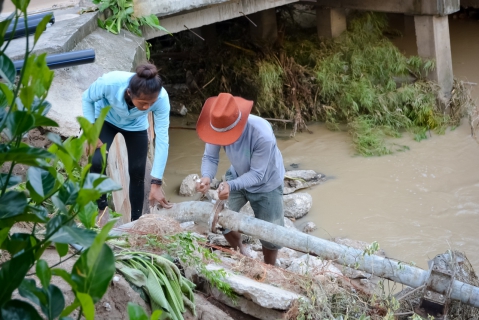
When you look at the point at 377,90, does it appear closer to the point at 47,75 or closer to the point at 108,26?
the point at 108,26

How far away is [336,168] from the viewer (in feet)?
26.1

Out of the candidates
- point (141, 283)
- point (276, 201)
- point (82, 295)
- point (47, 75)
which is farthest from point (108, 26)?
point (82, 295)

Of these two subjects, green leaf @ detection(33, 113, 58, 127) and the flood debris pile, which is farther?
the flood debris pile

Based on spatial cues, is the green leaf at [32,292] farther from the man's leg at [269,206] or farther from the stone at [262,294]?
the man's leg at [269,206]

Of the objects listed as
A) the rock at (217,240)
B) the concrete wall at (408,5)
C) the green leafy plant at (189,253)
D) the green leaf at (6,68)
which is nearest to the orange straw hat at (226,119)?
the green leafy plant at (189,253)

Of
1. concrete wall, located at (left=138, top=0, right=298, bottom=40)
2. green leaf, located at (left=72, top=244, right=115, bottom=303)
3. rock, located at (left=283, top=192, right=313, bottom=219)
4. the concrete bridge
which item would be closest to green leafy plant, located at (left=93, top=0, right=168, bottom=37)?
the concrete bridge

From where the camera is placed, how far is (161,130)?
404cm

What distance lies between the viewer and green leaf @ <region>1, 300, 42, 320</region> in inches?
51.9

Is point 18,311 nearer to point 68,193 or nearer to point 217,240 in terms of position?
point 68,193

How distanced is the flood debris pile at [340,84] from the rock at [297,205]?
5.73ft

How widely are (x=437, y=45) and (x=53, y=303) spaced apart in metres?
8.54

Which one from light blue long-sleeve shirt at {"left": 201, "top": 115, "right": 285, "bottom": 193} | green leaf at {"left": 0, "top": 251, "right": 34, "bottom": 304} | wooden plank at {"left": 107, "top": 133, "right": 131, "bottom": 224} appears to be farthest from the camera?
wooden plank at {"left": 107, "top": 133, "right": 131, "bottom": 224}

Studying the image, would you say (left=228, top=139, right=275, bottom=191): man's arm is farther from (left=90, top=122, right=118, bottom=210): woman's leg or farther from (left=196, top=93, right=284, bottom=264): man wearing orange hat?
(left=90, top=122, right=118, bottom=210): woman's leg

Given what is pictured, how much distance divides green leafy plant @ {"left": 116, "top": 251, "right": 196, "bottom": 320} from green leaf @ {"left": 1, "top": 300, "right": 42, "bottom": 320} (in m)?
1.39
